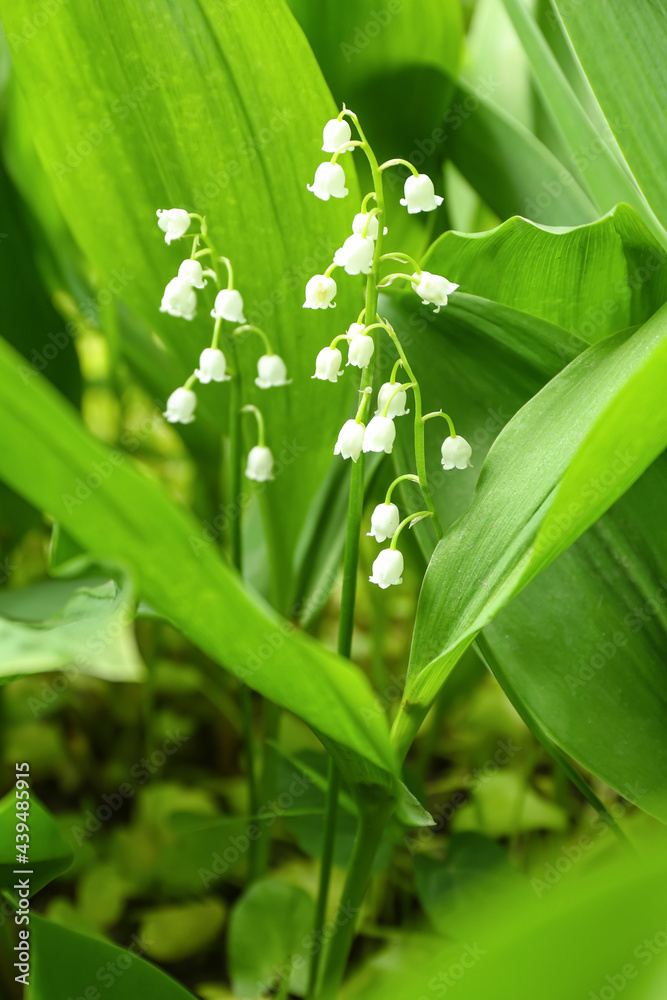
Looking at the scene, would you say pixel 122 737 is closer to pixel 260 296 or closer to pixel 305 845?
pixel 305 845

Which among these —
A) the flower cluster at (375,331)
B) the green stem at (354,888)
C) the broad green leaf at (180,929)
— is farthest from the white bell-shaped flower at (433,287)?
the broad green leaf at (180,929)

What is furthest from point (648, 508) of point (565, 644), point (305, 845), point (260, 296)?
point (305, 845)

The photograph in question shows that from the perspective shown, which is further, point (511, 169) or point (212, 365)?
point (511, 169)

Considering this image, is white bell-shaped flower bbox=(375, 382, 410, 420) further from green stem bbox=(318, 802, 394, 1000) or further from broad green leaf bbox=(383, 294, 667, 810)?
green stem bbox=(318, 802, 394, 1000)
